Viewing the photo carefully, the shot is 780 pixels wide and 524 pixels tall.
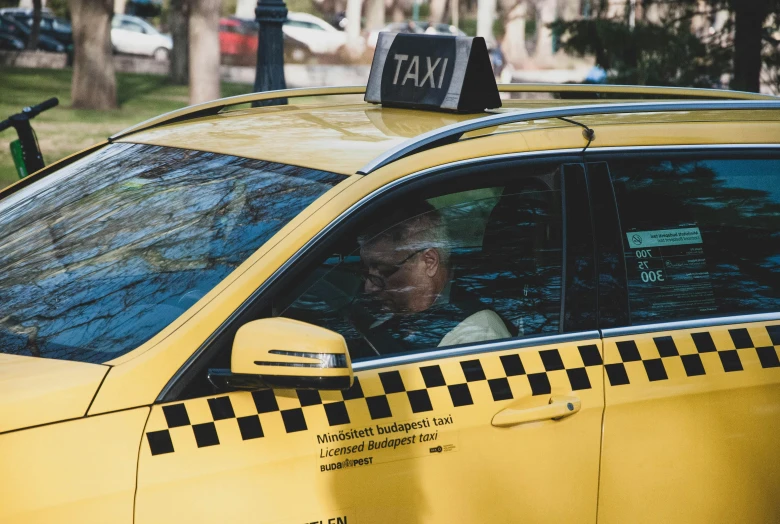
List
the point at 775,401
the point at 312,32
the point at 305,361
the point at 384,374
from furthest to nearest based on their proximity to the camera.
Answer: the point at 312,32 < the point at 775,401 < the point at 384,374 < the point at 305,361

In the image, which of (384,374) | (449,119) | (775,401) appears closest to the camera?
(384,374)

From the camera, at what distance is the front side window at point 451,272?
277 cm

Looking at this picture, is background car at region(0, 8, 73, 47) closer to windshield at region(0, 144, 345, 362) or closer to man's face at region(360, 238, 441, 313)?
windshield at region(0, 144, 345, 362)

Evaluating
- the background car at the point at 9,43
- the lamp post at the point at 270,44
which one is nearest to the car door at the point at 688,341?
the lamp post at the point at 270,44

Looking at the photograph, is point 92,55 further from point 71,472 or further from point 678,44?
point 71,472

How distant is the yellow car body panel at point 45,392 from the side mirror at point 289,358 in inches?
12.5

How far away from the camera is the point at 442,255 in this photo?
2.93 m

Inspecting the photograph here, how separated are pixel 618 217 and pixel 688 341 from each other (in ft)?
1.26

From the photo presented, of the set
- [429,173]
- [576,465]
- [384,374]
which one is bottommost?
[576,465]

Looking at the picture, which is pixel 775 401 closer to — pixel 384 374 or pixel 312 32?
pixel 384 374

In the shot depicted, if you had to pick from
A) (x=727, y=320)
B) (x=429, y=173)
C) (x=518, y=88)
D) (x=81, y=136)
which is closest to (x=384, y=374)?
(x=429, y=173)

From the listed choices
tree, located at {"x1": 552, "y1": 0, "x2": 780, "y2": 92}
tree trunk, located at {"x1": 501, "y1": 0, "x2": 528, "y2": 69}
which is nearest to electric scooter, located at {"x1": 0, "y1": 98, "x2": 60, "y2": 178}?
tree, located at {"x1": 552, "y1": 0, "x2": 780, "y2": 92}

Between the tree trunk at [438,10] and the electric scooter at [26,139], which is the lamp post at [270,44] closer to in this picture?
the electric scooter at [26,139]

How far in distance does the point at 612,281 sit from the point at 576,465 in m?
0.51
